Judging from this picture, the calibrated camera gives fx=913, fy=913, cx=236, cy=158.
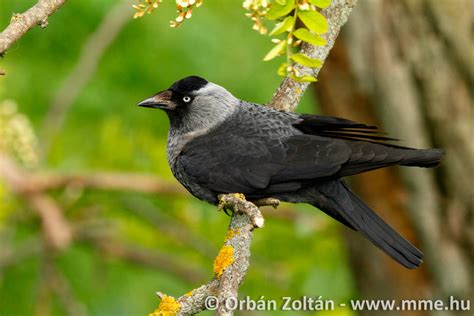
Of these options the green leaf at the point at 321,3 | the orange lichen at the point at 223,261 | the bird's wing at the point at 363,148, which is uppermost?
the bird's wing at the point at 363,148

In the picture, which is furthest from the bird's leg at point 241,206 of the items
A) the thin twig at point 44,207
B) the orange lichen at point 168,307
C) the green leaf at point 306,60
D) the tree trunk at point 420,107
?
the thin twig at point 44,207

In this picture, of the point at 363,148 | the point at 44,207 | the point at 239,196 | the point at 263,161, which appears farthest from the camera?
the point at 44,207

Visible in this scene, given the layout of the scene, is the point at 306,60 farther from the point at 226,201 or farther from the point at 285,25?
the point at 226,201

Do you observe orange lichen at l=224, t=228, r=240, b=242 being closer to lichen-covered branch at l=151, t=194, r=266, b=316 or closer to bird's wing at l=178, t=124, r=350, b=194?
lichen-covered branch at l=151, t=194, r=266, b=316

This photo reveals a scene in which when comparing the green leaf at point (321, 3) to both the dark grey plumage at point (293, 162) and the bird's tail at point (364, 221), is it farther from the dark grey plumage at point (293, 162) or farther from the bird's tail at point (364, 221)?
the bird's tail at point (364, 221)

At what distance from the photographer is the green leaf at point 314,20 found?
4059mm

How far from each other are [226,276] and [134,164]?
5.72m

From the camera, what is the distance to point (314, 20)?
4.08m

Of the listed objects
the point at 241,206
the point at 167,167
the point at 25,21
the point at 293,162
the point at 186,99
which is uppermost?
the point at 167,167

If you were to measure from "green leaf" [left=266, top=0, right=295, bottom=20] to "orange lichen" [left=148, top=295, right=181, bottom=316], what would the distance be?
53.4 inches

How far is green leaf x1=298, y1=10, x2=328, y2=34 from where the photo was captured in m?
4.06

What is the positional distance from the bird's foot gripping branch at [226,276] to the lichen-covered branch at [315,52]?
113 cm

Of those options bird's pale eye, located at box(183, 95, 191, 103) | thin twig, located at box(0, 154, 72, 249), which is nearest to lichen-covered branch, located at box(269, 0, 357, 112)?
bird's pale eye, located at box(183, 95, 191, 103)

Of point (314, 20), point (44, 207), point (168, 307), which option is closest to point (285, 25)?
point (314, 20)
